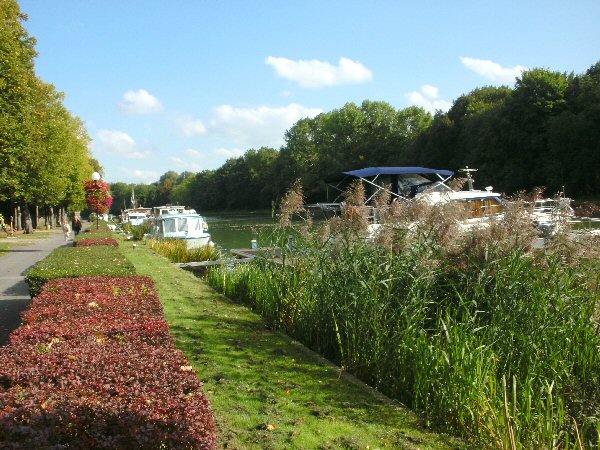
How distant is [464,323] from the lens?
566cm

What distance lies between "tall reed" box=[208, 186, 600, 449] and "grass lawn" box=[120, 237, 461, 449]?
33cm

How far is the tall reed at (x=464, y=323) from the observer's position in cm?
485

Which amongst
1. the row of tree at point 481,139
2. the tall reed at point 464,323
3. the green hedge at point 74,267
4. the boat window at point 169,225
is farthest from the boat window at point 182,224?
the tall reed at point 464,323

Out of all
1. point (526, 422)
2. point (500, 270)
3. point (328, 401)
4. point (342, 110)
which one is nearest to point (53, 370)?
point (328, 401)

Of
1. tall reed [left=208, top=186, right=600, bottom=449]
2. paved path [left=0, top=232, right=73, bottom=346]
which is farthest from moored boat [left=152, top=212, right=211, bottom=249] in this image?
tall reed [left=208, top=186, right=600, bottom=449]

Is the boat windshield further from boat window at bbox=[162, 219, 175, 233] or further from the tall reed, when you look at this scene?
the tall reed

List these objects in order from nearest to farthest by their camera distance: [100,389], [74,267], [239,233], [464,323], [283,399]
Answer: [100,389], [283,399], [464,323], [74,267], [239,233]

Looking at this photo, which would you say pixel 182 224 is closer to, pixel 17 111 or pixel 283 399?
pixel 17 111

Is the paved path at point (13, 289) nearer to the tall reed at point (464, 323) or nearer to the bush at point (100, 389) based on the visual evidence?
the bush at point (100, 389)

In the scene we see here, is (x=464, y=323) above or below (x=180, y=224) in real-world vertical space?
below

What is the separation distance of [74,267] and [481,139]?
4895 cm

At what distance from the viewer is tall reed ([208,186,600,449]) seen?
4.85m

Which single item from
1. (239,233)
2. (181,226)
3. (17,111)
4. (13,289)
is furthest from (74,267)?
(239,233)

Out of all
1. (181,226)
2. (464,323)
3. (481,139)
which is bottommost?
(464,323)
